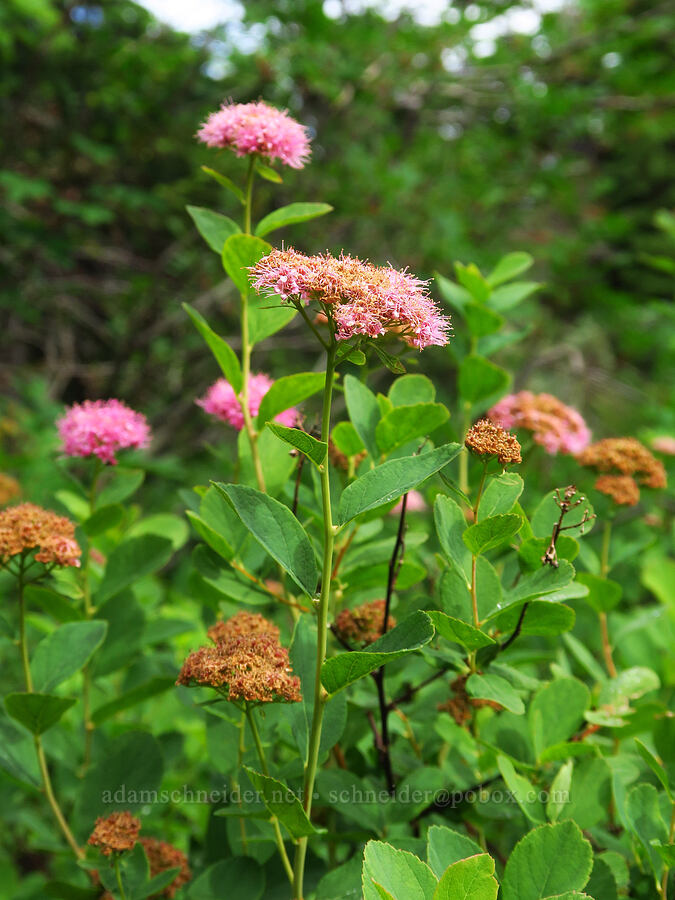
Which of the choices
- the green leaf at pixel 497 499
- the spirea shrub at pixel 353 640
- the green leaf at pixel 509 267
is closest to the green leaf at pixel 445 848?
the spirea shrub at pixel 353 640

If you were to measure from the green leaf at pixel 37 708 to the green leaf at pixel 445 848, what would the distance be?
0.34 metres

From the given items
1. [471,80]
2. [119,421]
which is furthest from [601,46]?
[119,421]

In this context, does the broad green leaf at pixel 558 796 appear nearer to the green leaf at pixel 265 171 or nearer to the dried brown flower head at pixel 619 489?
the dried brown flower head at pixel 619 489

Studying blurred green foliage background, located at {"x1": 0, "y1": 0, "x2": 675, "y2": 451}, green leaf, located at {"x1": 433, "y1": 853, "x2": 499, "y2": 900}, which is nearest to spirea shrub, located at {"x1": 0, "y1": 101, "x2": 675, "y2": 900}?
green leaf, located at {"x1": 433, "y1": 853, "x2": 499, "y2": 900}

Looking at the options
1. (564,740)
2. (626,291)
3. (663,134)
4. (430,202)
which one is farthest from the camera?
(626,291)

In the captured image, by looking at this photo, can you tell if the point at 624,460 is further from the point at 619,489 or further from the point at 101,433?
the point at 101,433

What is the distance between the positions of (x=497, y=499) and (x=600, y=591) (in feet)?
1.02

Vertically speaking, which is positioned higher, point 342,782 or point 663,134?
point 663,134

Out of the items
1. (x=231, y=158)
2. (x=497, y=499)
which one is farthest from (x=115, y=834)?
(x=231, y=158)

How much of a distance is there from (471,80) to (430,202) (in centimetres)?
90

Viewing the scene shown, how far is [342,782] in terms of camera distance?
2.23 ft

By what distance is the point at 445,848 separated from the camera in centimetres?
54

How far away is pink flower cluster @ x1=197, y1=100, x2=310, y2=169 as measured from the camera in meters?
0.79

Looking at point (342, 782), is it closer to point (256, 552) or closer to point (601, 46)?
point (256, 552)
